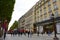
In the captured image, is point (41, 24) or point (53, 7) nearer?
point (53, 7)

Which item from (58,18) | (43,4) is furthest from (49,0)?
(58,18)

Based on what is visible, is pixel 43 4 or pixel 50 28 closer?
pixel 50 28

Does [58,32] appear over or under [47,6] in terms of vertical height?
under

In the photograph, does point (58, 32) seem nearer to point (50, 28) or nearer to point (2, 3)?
point (50, 28)

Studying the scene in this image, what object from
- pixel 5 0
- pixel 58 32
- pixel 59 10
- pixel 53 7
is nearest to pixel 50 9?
pixel 53 7

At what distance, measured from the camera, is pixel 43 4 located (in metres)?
70.1

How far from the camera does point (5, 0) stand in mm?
22766

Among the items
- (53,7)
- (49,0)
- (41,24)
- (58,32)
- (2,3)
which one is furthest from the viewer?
(41,24)

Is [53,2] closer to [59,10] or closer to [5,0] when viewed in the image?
[59,10]

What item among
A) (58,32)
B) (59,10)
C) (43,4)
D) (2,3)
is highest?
(43,4)

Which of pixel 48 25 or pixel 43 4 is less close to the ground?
pixel 43 4

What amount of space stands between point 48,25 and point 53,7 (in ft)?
22.8

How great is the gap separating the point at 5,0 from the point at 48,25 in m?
40.1

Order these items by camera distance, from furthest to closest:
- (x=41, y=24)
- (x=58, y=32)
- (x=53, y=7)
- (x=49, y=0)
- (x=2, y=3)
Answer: (x=41, y=24) → (x=49, y=0) → (x=53, y=7) → (x=58, y=32) → (x=2, y=3)
